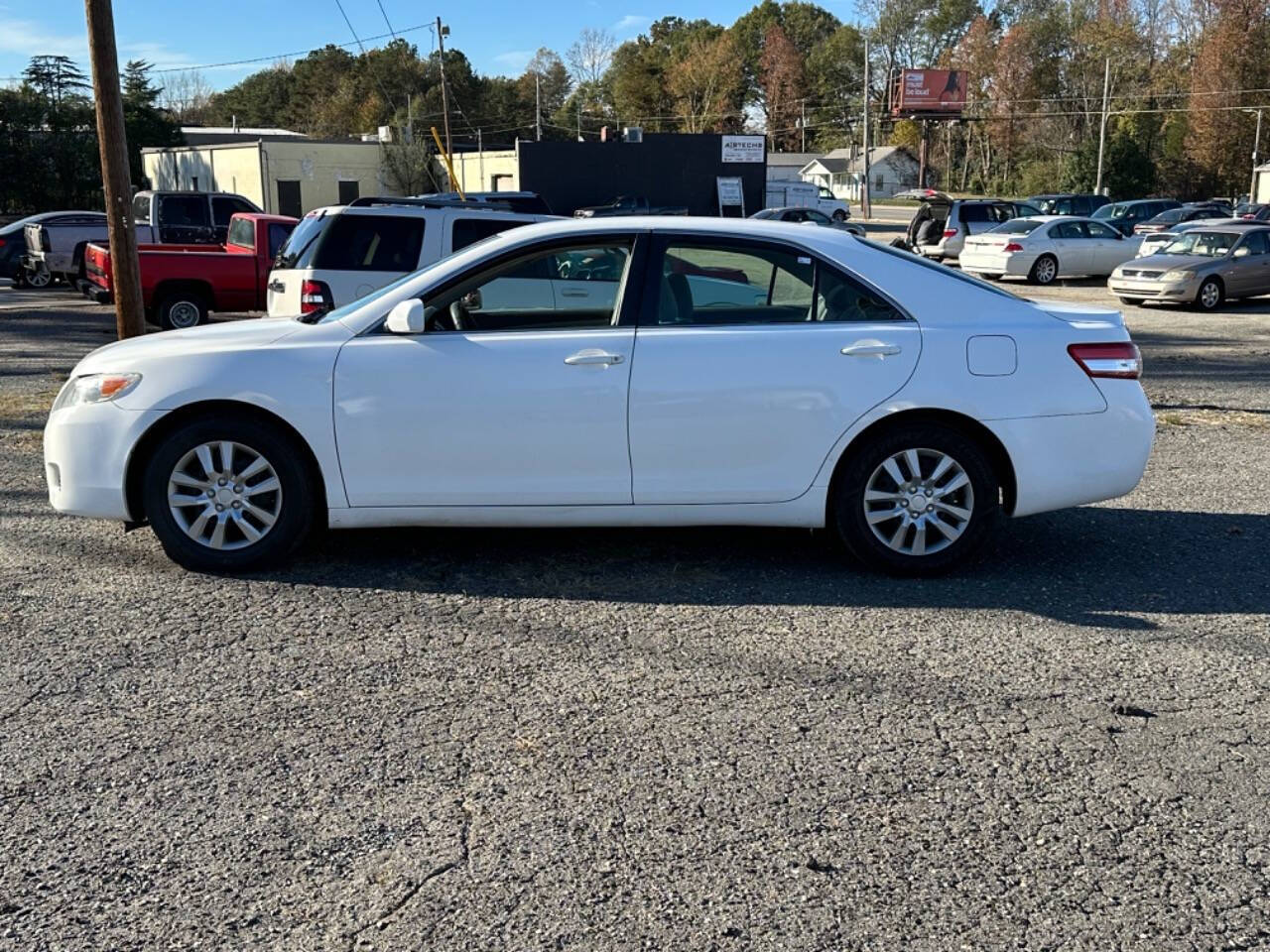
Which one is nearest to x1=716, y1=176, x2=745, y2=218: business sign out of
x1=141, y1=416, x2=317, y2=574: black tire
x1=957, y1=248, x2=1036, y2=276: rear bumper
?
x1=957, y1=248, x2=1036, y2=276: rear bumper

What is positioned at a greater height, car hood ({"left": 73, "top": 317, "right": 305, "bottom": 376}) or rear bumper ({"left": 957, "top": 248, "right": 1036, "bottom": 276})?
car hood ({"left": 73, "top": 317, "right": 305, "bottom": 376})

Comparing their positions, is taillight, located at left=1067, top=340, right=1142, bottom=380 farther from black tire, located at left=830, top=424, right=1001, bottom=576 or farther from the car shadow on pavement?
the car shadow on pavement

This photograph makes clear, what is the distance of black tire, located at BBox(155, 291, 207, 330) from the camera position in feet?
54.0

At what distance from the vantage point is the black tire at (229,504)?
18.1 feet

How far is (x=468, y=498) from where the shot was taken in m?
5.52

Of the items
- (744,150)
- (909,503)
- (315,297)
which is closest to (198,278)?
(315,297)

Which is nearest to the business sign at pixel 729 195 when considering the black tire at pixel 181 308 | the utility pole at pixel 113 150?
the black tire at pixel 181 308

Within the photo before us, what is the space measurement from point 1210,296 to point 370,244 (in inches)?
603

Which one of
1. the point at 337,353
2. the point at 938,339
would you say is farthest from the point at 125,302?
the point at 938,339

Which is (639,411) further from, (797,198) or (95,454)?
(797,198)

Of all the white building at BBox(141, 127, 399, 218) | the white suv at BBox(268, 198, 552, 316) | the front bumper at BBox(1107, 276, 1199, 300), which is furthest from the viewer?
the white building at BBox(141, 127, 399, 218)

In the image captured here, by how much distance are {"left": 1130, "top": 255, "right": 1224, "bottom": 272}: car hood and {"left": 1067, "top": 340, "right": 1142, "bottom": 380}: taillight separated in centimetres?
1666

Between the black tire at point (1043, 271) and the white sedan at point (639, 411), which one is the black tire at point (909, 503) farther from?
the black tire at point (1043, 271)

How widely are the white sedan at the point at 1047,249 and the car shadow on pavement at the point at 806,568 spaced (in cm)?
2031
